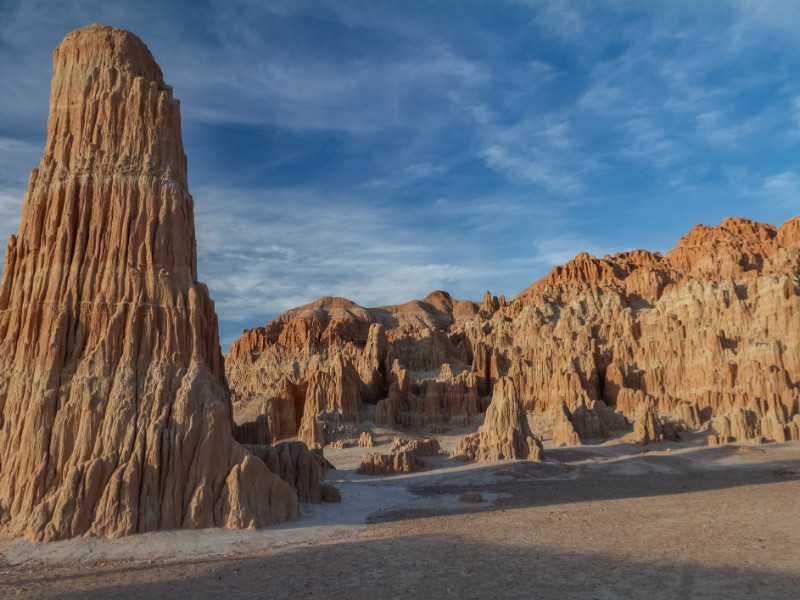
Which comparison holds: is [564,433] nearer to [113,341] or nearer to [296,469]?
[296,469]

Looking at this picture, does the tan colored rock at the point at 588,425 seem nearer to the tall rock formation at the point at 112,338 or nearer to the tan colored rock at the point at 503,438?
the tan colored rock at the point at 503,438

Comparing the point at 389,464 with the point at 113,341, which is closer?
the point at 113,341

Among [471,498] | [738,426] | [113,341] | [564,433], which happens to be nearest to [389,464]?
[471,498]

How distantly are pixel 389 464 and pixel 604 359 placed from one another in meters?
42.5

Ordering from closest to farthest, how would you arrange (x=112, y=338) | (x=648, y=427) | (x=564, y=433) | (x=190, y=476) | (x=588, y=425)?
(x=190, y=476), (x=112, y=338), (x=648, y=427), (x=564, y=433), (x=588, y=425)

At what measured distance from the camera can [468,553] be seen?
1512cm

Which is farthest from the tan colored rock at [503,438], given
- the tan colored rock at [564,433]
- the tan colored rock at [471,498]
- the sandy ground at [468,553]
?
→ the tan colored rock at [471,498]

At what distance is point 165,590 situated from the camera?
12.2 metres

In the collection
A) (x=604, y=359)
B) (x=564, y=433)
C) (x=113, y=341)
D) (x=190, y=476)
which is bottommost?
(x=564, y=433)

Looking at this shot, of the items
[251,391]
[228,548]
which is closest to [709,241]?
[251,391]

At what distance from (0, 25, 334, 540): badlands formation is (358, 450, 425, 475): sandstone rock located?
14.1 meters

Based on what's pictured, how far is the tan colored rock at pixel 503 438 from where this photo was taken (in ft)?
127

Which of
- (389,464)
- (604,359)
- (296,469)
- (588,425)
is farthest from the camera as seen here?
(604,359)

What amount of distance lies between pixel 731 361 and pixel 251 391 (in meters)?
62.0
